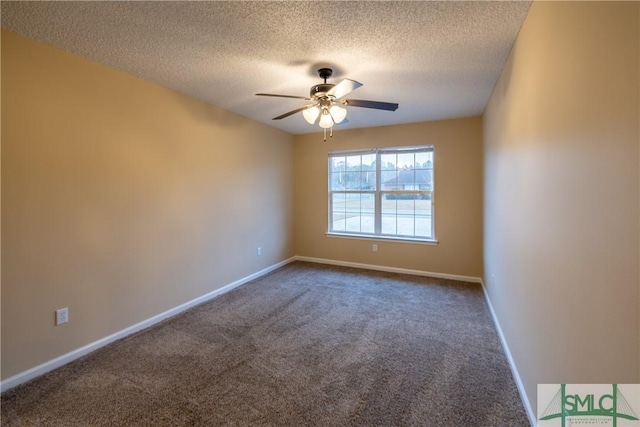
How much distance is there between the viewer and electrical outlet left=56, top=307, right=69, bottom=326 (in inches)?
85.0

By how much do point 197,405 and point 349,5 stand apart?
2.61 m

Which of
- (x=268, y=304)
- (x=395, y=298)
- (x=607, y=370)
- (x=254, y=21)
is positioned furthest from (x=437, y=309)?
(x=254, y=21)

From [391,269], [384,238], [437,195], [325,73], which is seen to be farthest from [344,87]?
[391,269]

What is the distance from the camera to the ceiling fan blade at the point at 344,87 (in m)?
2.12

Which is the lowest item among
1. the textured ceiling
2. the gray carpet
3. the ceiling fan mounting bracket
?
the gray carpet

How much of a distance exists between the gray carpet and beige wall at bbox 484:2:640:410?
462mm

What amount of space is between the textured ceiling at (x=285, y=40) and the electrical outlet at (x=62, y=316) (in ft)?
6.56

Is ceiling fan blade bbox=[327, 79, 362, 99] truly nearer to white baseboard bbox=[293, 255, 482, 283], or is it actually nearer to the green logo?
the green logo

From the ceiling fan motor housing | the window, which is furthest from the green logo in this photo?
the window

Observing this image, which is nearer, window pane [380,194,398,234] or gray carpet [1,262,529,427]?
gray carpet [1,262,529,427]

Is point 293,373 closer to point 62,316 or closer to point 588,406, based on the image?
point 588,406

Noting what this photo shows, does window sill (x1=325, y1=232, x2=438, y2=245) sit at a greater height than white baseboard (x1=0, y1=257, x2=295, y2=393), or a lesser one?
greater

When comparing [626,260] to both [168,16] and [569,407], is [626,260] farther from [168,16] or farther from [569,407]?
[168,16]

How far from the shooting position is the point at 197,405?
1761 millimetres
